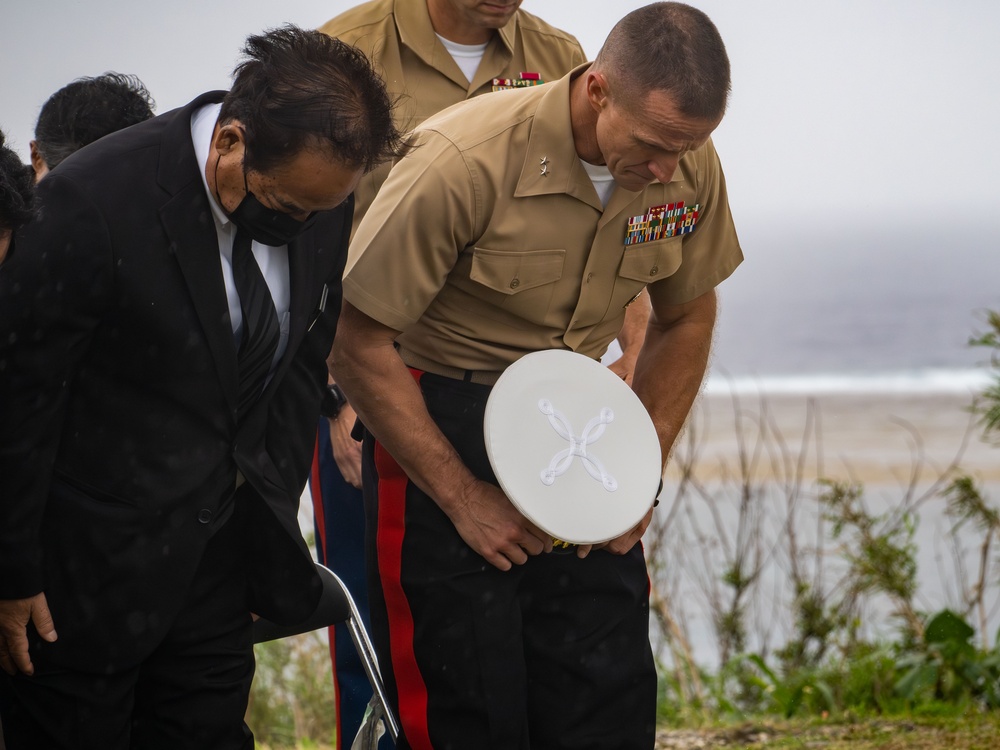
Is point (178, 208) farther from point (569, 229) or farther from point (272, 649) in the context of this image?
point (272, 649)

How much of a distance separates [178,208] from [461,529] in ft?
3.22

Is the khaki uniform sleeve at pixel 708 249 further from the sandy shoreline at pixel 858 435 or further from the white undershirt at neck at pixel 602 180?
the sandy shoreline at pixel 858 435

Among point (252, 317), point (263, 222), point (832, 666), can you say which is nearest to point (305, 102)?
point (263, 222)

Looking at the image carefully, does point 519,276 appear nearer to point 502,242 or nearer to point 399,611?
point 502,242

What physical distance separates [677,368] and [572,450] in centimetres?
56

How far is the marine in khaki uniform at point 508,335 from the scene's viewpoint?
2555 mm

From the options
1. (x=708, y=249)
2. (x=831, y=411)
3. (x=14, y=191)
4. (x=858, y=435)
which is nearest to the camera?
(x=14, y=191)

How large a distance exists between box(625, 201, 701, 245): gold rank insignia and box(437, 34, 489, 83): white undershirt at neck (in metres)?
0.86

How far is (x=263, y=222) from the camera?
216 cm

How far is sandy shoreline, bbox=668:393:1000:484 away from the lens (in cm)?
1071

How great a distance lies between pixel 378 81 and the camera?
225 centimetres

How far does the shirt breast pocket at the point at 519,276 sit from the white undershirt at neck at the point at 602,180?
6.7 inches

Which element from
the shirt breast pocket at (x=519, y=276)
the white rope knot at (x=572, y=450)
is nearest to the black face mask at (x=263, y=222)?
the shirt breast pocket at (x=519, y=276)

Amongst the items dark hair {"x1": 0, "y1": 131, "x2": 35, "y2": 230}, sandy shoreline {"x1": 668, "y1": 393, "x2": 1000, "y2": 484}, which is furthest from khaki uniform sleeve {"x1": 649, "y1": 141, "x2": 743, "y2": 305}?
sandy shoreline {"x1": 668, "y1": 393, "x2": 1000, "y2": 484}
